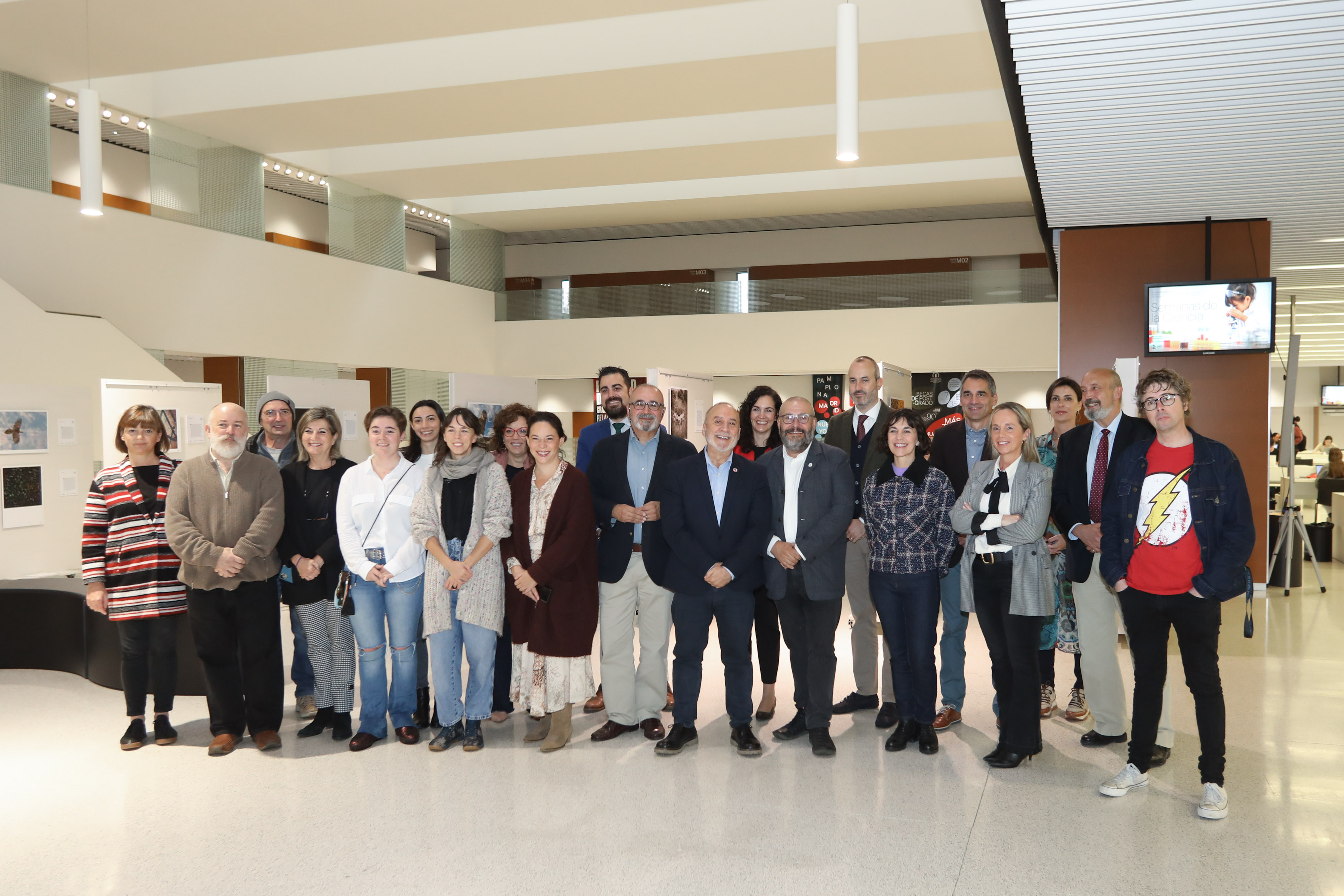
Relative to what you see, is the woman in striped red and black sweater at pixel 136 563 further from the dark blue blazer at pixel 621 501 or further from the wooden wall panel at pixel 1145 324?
the wooden wall panel at pixel 1145 324

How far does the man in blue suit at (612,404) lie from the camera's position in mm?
5461

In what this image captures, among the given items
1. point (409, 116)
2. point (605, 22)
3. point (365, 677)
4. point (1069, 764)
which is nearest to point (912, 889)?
point (1069, 764)

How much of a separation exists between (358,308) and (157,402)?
7278 millimetres

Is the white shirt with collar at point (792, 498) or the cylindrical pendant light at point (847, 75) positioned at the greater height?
the cylindrical pendant light at point (847, 75)

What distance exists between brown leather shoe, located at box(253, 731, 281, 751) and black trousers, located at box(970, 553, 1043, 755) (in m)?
3.47

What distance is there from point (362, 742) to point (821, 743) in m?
2.23

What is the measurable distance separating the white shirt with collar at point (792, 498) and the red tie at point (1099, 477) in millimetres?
1332

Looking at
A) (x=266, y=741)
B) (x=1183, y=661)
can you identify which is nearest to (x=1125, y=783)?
(x=1183, y=661)

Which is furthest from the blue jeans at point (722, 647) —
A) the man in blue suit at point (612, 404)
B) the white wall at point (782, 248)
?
the white wall at point (782, 248)

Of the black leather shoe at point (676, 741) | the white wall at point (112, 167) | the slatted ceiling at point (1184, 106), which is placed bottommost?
the black leather shoe at point (676, 741)

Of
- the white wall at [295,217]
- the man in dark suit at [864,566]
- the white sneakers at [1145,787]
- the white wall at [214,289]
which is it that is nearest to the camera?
the white sneakers at [1145,787]

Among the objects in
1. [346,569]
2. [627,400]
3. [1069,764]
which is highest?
[627,400]

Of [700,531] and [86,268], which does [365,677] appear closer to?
[700,531]

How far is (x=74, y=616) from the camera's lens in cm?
599
